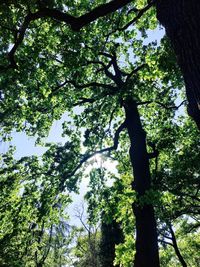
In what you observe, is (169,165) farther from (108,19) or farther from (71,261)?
(71,261)

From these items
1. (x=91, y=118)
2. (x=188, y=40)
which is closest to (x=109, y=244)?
(x=91, y=118)

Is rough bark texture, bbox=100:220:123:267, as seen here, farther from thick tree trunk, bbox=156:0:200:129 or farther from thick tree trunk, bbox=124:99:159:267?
thick tree trunk, bbox=156:0:200:129

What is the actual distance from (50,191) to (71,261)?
167 ft

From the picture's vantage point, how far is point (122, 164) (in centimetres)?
1823

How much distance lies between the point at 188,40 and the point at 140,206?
8.25 metres

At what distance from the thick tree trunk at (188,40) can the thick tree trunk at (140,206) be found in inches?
278

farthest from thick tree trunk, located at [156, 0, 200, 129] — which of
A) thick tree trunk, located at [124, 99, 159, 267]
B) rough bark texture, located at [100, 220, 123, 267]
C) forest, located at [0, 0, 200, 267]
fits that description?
rough bark texture, located at [100, 220, 123, 267]

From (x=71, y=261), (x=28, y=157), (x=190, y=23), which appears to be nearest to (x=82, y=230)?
(x=71, y=261)

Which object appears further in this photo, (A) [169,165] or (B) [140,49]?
(A) [169,165]

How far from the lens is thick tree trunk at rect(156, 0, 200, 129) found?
348 cm

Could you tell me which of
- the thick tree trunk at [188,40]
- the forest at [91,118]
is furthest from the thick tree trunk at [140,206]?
the thick tree trunk at [188,40]

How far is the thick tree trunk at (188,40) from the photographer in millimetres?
3478

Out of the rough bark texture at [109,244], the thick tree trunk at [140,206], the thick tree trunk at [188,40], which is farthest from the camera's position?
the rough bark texture at [109,244]

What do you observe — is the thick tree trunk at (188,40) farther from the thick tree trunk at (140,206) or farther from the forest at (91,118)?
the thick tree trunk at (140,206)
